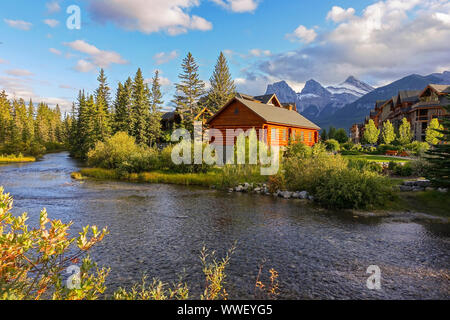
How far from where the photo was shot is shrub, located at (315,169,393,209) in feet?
50.1

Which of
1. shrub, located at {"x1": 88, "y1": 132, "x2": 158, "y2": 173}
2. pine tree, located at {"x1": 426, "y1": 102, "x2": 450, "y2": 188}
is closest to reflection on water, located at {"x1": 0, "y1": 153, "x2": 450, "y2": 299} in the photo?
pine tree, located at {"x1": 426, "y1": 102, "x2": 450, "y2": 188}

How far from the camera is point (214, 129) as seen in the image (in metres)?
34.0

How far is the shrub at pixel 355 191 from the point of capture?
15.3 m

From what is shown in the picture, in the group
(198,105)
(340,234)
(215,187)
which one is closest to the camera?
(340,234)

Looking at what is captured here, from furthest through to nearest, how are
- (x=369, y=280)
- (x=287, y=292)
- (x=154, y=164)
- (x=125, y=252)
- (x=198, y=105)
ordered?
(x=198, y=105) < (x=154, y=164) < (x=125, y=252) < (x=369, y=280) < (x=287, y=292)

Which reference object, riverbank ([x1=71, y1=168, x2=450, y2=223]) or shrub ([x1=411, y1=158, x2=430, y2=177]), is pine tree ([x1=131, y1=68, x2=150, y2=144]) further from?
shrub ([x1=411, y1=158, x2=430, y2=177])

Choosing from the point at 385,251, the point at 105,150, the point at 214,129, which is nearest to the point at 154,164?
the point at 105,150

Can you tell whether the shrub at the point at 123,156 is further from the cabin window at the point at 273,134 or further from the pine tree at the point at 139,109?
the pine tree at the point at 139,109

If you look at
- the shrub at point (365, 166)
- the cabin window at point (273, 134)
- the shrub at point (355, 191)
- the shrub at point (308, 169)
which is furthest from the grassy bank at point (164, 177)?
the shrub at point (365, 166)

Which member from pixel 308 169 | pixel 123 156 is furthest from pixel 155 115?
pixel 308 169

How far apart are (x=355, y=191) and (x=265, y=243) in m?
8.06

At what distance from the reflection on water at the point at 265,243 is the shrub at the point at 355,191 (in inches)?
62.3

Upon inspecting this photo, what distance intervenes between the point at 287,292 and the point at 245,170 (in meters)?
16.8
